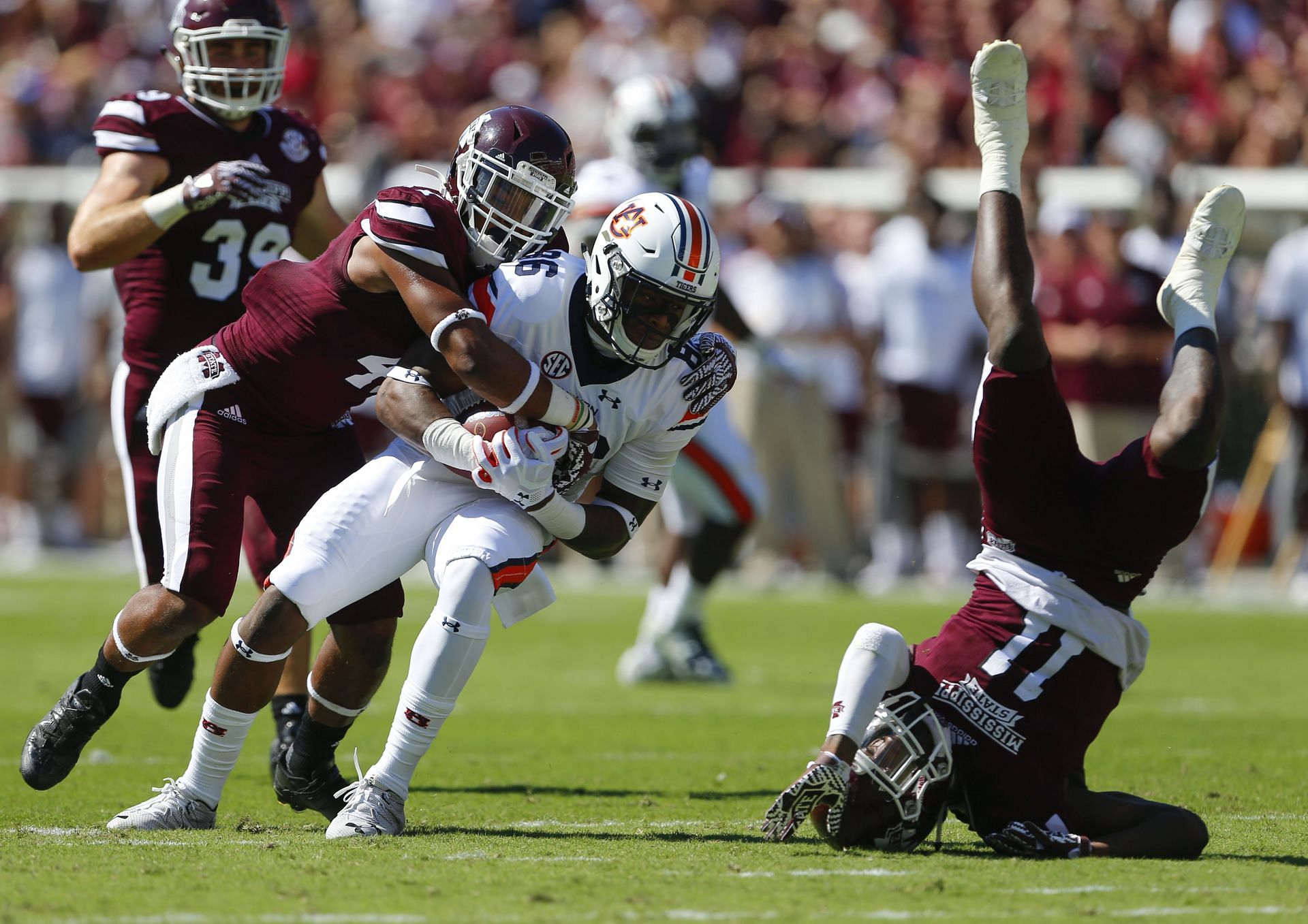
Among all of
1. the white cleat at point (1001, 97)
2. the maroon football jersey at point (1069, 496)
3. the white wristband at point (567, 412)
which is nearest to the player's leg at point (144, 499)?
the white wristband at point (567, 412)

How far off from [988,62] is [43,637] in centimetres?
624

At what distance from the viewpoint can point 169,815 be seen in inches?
176

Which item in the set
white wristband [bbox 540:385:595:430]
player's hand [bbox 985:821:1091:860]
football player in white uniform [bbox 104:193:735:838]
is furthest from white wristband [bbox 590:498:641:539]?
player's hand [bbox 985:821:1091:860]

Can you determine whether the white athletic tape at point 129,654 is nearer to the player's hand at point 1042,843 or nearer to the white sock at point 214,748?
the white sock at point 214,748

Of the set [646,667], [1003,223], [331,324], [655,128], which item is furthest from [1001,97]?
[646,667]

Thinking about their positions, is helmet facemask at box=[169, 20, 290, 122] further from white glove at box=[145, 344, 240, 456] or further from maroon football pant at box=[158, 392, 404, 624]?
maroon football pant at box=[158, 392, 404, 624]

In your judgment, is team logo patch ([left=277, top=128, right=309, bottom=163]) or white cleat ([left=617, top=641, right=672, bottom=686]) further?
white cleat ([left=617, top=641, right=672, bottom=686])

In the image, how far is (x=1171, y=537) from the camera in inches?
171

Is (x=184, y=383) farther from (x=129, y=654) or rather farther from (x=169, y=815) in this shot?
(x=169, y=815)

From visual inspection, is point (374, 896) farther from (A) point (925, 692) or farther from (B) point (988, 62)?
(B) point (988, 62)

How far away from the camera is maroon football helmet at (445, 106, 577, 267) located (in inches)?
180

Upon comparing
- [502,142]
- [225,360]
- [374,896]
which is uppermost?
[502,142]

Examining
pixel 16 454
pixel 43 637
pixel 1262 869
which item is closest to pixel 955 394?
pixel 43 637

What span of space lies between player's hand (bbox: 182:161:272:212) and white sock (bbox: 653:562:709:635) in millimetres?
3503
